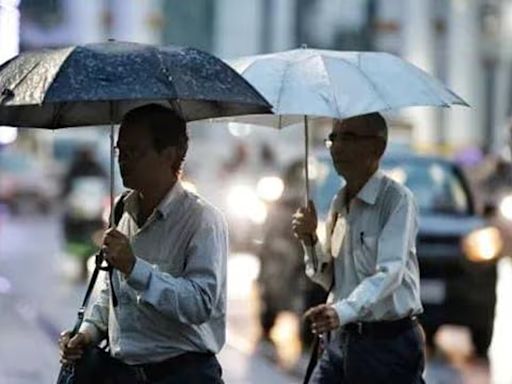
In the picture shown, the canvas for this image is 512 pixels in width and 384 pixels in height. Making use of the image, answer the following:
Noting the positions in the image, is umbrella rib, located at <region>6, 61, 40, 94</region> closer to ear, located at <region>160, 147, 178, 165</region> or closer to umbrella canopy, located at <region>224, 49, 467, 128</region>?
ear, located at <region>160, 147, 178, 165</region>

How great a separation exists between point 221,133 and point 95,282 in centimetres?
4234

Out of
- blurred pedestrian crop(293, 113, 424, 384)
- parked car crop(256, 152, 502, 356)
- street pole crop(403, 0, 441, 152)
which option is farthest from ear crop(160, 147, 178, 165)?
street pole crop(403, 0, 441, 152)

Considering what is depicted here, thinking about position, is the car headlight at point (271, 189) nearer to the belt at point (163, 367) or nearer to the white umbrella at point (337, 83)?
the white umbrella at point (337, 83)

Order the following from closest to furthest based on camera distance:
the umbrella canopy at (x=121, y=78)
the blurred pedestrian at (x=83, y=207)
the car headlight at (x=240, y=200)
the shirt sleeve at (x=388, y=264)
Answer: the umbrella canopy at (x=121, y=78), the shirt sleeve at (x=388, y=264), the blurred pedestrian at (x=83, y=207), the car headlight at (x=240, y=200)

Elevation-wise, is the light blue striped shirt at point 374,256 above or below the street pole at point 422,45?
above

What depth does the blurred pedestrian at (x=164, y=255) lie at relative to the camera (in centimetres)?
482

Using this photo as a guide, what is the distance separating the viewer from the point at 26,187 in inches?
1678

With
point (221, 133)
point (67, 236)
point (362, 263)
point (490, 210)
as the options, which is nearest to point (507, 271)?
point (67, 236)

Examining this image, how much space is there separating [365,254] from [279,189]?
9645mm

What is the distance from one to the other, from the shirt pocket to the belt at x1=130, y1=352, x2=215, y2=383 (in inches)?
35.1

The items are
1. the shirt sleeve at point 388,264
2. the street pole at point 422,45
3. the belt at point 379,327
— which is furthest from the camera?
the street pole at point 422,45

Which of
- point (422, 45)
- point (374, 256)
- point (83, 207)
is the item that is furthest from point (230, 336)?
point (422, 45)

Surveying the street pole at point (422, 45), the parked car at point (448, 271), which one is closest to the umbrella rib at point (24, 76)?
the parked car at point (448, 271)

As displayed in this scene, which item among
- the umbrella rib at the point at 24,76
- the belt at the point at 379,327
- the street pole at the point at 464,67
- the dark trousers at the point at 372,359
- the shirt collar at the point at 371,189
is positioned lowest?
the street pole at the point at 464,67
